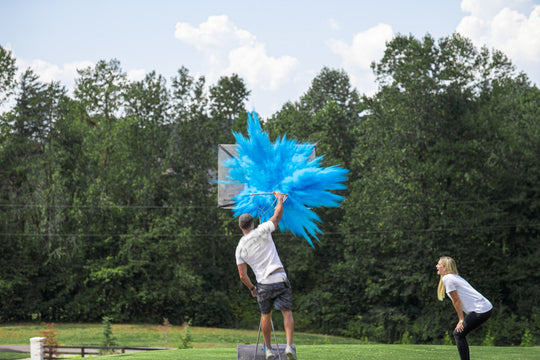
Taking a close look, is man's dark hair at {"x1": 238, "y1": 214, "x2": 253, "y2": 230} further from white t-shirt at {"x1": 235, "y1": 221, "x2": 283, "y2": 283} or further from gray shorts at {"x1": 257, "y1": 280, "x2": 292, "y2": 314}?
gray shorts at {"x1": 257, "y1": 280, "x2": 292, "y2": 314}

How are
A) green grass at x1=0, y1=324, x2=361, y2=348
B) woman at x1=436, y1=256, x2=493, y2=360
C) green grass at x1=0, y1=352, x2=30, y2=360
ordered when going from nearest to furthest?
1. woman at x1=436, y1=256, x2=493, y2=360
2. green grass at x1=0, y1=352, x2=30, y2=360
3. green grass at x1=0, y1=324, x2=361, y2=348

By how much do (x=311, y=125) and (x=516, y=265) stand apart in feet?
54.8

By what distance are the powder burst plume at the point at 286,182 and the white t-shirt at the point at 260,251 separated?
1015 millimetres

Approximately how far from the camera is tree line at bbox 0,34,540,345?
35.8 metres

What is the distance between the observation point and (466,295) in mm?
9242

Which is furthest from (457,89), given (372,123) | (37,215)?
(37,215)

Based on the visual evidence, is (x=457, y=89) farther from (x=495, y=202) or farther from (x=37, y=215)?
(x=37, y=215)

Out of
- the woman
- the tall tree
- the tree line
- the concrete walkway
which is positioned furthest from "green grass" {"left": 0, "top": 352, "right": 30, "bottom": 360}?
the woman

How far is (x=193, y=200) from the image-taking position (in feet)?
141

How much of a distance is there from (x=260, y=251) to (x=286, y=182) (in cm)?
133

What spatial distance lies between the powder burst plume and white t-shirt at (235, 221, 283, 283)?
102 centimetres

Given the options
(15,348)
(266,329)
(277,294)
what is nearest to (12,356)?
(15,348)

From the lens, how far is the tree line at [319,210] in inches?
1407

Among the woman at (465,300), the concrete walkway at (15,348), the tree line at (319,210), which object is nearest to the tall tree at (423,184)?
the tree line at (319,210)
